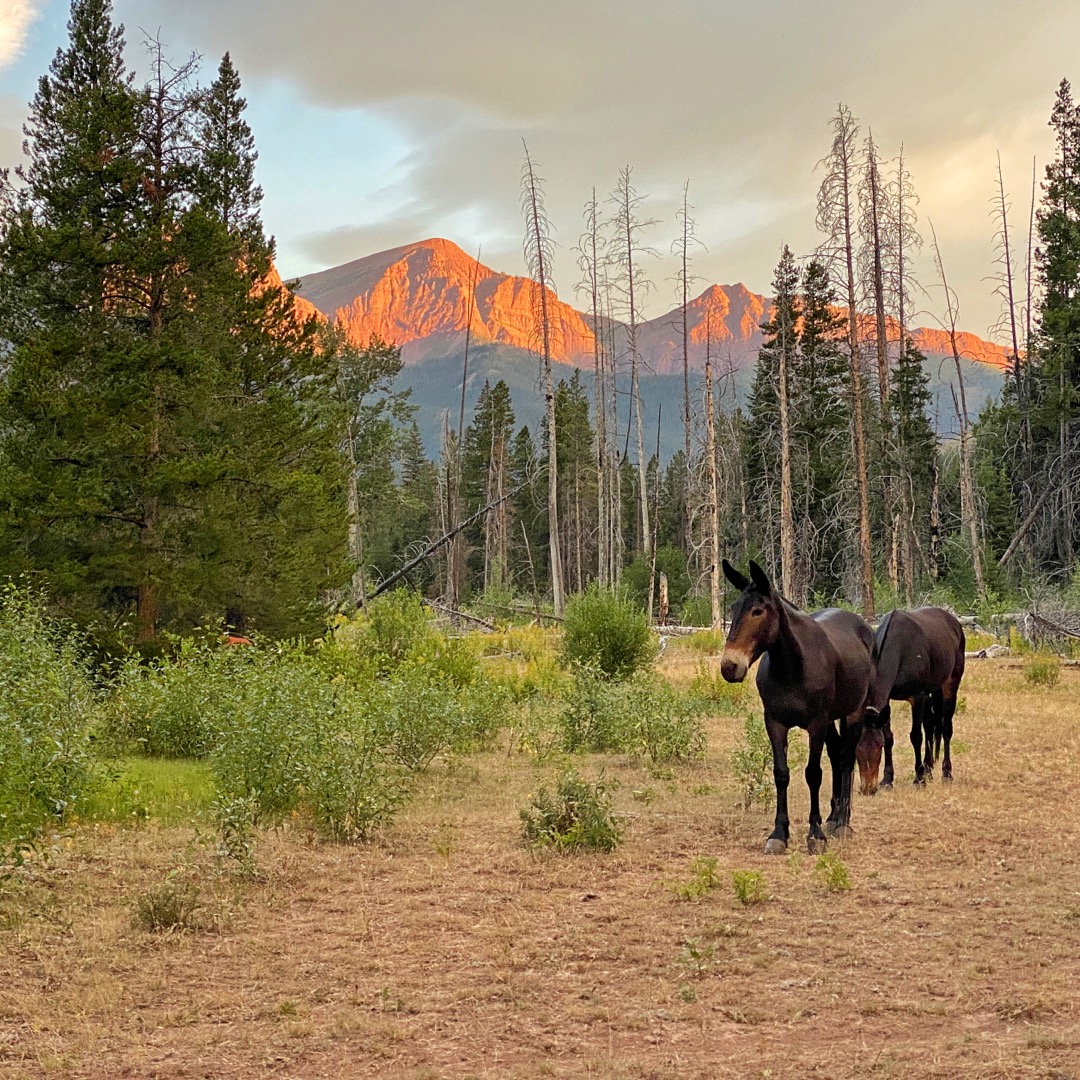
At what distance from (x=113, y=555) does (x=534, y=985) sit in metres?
12.8

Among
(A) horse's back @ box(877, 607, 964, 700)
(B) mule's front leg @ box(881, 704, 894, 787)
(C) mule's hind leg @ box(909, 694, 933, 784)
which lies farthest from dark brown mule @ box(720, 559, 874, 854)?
(C) mule's hind leg @ box(909, 694, 933, 784)

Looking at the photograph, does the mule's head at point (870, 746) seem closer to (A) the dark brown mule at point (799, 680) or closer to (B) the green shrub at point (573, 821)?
(A) the dark brown mule at point (799, 680)

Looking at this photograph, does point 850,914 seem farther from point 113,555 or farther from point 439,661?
point 113,555

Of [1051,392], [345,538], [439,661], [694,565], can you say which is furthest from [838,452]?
[439,661]

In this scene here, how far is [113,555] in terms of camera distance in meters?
15.7

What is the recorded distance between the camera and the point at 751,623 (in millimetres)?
7297

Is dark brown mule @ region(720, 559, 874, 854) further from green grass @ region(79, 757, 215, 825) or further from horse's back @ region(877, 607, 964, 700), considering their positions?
green grass @ region(79, 757, 215, 825)

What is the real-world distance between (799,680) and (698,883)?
6.19 ft

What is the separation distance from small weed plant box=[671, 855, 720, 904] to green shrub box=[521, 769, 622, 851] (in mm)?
900

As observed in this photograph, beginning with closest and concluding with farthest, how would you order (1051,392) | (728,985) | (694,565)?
(728,985) → (1051,392) → (694,565)

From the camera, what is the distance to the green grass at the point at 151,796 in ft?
27.7

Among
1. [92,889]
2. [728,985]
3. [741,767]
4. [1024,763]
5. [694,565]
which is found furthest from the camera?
[694,565]

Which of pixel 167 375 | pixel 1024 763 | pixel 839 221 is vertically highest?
pixel 839 221

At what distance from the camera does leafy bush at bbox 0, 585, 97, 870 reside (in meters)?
6.39
